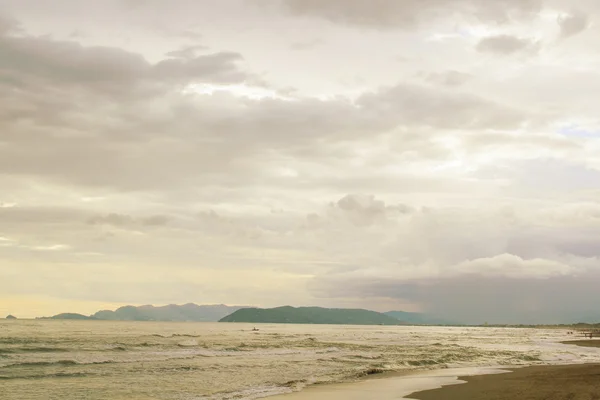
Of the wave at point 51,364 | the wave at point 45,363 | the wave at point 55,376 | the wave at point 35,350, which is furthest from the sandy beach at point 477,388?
the wave at point 35,350

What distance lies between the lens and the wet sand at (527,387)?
23.7m

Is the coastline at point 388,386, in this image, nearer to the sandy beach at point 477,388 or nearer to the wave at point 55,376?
the sandy beach at point 477,388

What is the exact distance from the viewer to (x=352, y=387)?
29812 mm

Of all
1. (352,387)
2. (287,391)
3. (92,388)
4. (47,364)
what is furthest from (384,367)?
(47,364)

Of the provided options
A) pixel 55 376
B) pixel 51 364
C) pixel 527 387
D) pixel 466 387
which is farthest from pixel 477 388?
pixel 51 364

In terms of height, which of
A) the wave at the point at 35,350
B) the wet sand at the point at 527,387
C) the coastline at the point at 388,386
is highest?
the wet sand at the point at 527,387

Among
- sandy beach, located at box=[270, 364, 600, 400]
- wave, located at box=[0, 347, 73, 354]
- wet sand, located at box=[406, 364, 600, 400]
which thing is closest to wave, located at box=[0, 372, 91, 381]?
sandy beach, located at box=[270, 364, 600, 400]

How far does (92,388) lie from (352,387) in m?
14.3

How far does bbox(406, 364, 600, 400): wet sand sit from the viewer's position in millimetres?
23719

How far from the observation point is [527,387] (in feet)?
88.1

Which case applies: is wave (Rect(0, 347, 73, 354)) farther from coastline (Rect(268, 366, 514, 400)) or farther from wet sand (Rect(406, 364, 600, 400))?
wet sand (Rect(406, 364, 600, 400))

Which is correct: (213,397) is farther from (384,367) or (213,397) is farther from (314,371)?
(384,367)

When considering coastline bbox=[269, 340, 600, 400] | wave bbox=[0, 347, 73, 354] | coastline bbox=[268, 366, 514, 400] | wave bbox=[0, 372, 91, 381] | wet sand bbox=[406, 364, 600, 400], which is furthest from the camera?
wave bbox=[0, 347, 73, 354]

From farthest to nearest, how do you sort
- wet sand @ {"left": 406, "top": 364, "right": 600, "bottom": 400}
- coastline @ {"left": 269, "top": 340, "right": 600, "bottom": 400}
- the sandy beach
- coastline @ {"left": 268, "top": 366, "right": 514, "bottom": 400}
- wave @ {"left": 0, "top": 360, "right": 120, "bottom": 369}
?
wave @ {"left": 0, "top": 360, "right": 120, "bottom": 369}, coastline @ {"left": 268, "top": 366, "right": 514, "bottom": 400}, coastline @ {"left": 269, "top": 340, "right": 600, "bottom": 400}, the sandy beach, wet sand @ {"left": 406, "top": 364, "right": 600, "bottom": 400}
